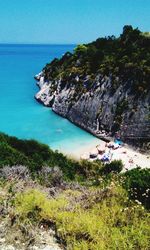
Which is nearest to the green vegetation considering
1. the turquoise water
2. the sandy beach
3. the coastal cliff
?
the coastal cliff

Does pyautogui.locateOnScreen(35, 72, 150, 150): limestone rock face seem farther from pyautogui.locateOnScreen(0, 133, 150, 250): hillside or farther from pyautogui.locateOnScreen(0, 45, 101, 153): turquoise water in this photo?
pyautogui.locateOnScreen(0, 133, 150, 250): hillside

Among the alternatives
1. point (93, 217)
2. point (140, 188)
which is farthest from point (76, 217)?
point (140, 188)

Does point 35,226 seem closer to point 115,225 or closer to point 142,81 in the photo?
point 115,225

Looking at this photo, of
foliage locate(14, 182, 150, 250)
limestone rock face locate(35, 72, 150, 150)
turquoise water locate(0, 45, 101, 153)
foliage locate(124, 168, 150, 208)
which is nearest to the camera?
foliage locate(14, 182, 150, 250)

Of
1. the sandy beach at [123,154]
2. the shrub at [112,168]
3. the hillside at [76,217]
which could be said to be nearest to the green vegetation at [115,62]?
the sandy beach at [123,154]

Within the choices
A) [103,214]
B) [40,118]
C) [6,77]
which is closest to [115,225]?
[103,214]

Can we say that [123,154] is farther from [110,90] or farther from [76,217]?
[76,217]

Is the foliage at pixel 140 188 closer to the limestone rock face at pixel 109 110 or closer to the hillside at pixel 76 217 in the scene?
the hillside at pixel 76 217
